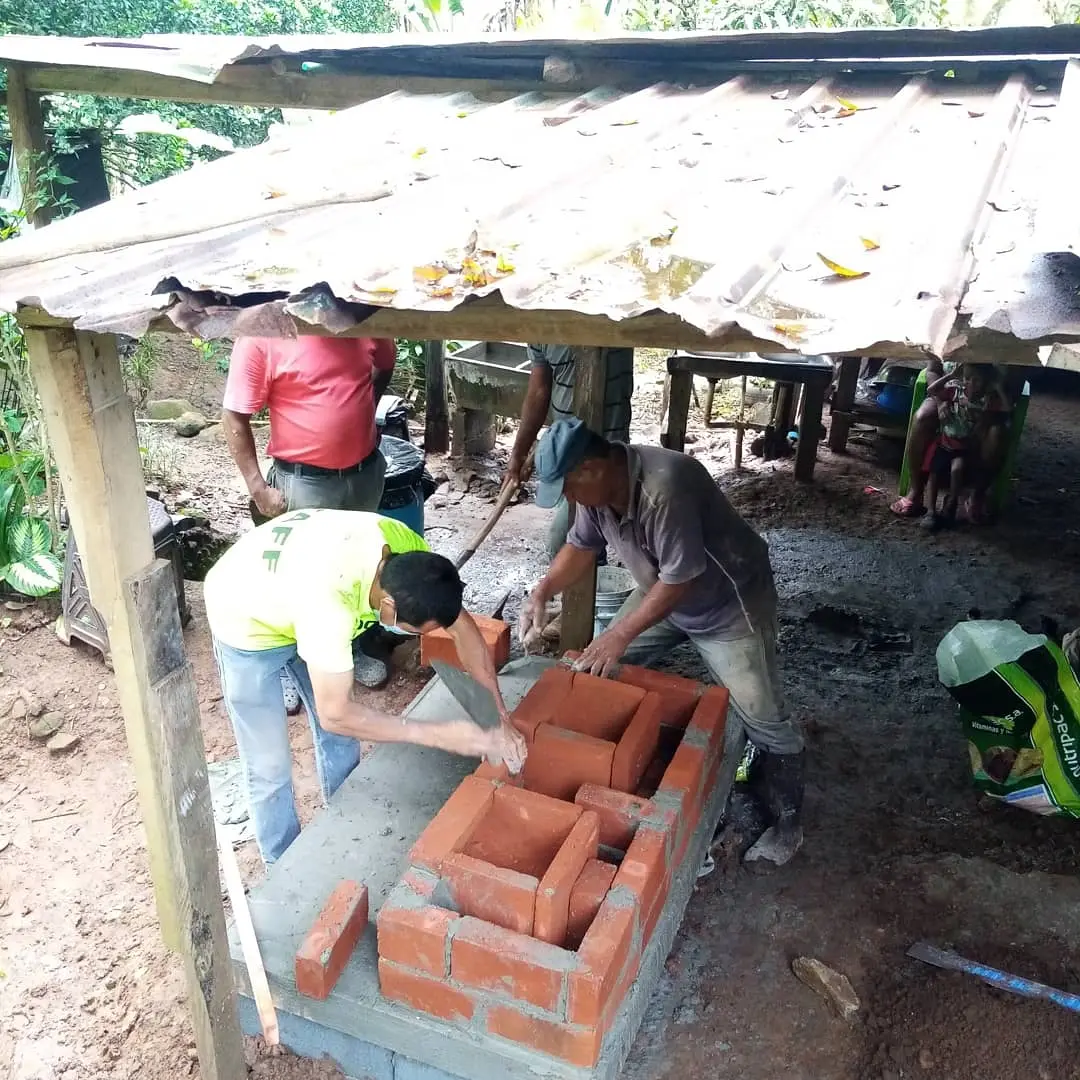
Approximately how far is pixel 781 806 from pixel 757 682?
1.99 feet

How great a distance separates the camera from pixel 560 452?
10.1 ft

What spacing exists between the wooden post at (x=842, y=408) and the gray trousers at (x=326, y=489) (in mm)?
5054

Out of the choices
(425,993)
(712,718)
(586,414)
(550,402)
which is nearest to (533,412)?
(550,402)

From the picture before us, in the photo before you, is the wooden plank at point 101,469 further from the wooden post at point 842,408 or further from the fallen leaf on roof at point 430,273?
the wooden post at point 842,408

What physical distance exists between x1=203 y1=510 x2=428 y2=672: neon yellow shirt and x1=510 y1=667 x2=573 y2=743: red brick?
2.06ft

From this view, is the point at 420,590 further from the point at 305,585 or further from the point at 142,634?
the point at 142,634

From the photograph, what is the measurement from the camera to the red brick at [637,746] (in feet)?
9.74

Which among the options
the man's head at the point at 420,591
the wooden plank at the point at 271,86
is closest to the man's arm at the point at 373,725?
the man's head at the point at 420,591

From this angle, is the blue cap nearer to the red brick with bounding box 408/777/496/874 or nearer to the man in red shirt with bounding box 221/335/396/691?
the red brick with bounding box 408/777/496/874

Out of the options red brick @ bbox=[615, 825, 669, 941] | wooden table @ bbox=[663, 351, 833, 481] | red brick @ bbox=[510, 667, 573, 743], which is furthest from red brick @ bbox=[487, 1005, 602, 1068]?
wooden table @ bbox=[663, 351, 833, 481]

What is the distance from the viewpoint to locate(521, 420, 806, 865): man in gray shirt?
10.6 feet

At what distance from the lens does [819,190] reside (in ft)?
7.27

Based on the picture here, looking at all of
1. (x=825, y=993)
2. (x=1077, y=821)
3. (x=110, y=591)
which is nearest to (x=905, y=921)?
(x=825, y=993)

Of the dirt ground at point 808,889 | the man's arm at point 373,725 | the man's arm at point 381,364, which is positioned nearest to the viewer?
the man's arm at point 373,725
